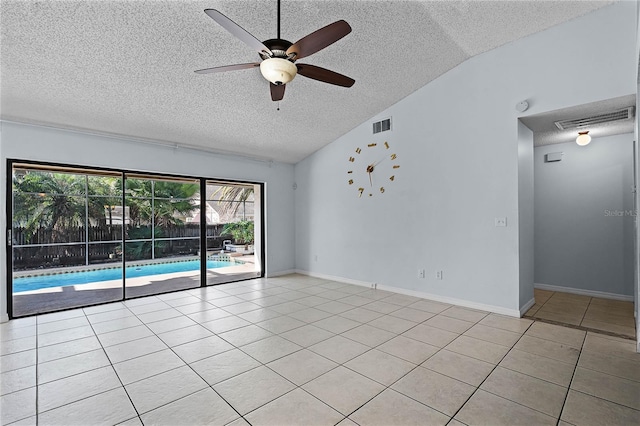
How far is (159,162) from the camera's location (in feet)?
16.6

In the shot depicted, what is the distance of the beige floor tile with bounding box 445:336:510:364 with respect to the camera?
2.73 m

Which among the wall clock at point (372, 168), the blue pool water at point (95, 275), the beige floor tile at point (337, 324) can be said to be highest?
the wall clock at point (372, 168)

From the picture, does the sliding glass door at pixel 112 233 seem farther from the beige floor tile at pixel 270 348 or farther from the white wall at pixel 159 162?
the beige floor tile at pixel 270 348

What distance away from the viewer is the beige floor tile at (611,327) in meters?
3.22

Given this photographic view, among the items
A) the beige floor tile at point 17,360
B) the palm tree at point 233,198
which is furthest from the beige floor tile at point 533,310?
the palm tree at point 233,198

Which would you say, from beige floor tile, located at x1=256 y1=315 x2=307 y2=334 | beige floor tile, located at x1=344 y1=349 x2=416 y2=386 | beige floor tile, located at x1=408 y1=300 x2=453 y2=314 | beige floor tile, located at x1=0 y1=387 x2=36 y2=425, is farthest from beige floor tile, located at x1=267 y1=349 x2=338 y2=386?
beige floor tile, located at x1=408 y1=300 x2=453 y2=314

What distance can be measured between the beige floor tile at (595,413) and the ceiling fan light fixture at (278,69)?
118 inches

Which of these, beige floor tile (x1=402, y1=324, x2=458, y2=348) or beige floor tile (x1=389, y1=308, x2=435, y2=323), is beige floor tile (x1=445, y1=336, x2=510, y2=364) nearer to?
beige floor tile (x1=402, y1=324, x2=458, y2=348)

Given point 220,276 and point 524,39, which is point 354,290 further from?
point 524,39

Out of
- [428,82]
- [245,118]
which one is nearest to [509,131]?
[428,82]

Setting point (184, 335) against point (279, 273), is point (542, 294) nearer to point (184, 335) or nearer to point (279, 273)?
point (279, 273)

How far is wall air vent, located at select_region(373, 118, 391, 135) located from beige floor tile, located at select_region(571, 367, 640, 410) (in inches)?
156

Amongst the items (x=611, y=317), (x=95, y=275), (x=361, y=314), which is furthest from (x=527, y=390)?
(x=95, y=275)

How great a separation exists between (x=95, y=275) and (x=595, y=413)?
29.3 ft
